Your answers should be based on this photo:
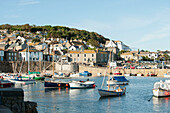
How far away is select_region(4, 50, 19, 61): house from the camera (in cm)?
8525

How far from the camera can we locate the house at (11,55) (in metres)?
85.2

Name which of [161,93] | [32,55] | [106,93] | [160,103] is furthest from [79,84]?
[32,55]

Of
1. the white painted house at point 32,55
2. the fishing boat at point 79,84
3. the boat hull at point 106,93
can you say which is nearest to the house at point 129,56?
the white painted house at point 32,55

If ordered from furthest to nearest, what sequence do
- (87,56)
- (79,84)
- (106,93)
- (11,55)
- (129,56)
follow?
(129,56) < (87,56) < (11,55) < (79,84) < (106,93)

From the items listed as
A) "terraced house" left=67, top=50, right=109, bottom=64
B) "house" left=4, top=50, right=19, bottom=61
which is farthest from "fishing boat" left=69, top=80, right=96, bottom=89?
"terraced house" left=67, top=50, right=109, bottom=64

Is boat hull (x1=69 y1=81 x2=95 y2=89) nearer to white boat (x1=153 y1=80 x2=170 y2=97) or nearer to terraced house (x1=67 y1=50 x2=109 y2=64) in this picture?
white boat (x1=153 y1=80 x2=170 y2=97)

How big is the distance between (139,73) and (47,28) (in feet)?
377

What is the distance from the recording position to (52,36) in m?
157

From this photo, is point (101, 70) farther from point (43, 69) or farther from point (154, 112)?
point (154, 112)

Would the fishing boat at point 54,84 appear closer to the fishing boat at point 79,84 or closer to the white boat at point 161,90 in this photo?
the fishing boat at point 79,84

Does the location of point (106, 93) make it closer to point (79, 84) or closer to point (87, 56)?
point (79, 84)

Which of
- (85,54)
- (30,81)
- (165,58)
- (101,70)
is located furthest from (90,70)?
(165,58)

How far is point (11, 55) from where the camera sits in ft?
284

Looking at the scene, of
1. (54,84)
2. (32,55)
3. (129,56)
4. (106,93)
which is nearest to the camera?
(106,93)
